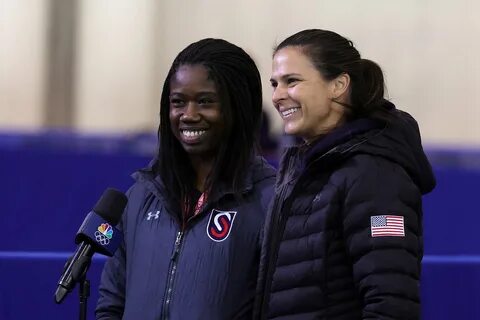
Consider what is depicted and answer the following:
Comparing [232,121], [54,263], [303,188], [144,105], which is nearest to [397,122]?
[303,188]

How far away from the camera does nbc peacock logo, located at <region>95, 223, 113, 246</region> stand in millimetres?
2752

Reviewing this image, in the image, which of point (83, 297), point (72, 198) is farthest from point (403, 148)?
point (72, 198)

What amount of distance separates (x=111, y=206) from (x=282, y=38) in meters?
4.48

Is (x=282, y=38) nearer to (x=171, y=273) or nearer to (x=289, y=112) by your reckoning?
(x=171, y=273)

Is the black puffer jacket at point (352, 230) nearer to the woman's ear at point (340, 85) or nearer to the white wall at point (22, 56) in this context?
the woman's ear at point (340, 85)

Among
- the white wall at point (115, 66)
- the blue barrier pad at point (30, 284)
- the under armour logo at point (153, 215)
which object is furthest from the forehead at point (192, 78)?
the white wall at point (115, 66)

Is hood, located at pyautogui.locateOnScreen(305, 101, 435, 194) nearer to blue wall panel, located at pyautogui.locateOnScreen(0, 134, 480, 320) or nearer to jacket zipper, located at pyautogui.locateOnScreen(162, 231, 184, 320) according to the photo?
jacket zipper, located at pyautogui.locateOnScreen(162, 231, 184, 320)

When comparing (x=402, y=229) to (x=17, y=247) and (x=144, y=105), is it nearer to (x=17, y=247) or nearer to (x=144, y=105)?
(x=17, y=247)

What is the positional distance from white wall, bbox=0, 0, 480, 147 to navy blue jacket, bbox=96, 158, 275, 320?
419 centimetres

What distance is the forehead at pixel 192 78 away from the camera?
3031 mm

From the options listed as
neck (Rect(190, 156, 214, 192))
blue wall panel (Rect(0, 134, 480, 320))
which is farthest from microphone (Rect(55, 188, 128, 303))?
blue wall panel (Rect(0, 134, 480, 320))

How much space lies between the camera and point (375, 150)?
2504 millimetres

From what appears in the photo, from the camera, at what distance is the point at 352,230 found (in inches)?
96.2

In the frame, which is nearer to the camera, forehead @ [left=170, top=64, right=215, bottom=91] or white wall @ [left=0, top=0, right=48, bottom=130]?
forehead @ [left=170, top=64, right=215, bottom=91]
